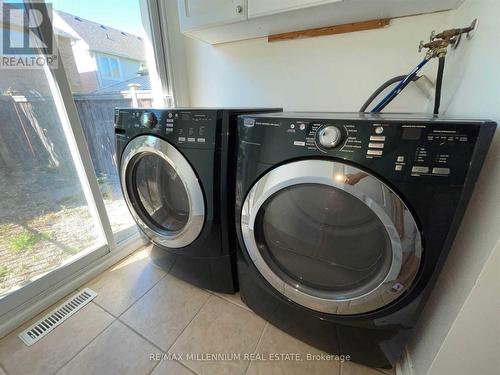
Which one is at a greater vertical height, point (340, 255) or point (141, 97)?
point (141, 97)

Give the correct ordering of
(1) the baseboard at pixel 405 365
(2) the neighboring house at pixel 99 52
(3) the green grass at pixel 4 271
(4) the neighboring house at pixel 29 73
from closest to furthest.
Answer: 1. (1) the baseboard at pixel 405 365
2. (4) the neighboring house at pixel 29 73
3. (3) the green grass at pixel 4 271
4. (2) the neighboring house at pixel 99 52

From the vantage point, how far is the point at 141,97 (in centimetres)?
151

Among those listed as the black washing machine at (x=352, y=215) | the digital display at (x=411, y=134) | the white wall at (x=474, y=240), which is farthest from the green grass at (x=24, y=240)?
the white wall at (x=474, y=240)

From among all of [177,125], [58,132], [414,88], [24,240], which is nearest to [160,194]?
[177,125]

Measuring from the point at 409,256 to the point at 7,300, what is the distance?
1.67 metres

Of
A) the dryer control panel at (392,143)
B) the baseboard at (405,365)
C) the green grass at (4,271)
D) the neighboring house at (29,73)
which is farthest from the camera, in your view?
the green grass at (4,271)

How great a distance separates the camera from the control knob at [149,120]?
908 mm

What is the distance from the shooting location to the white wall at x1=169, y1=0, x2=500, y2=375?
0.52m

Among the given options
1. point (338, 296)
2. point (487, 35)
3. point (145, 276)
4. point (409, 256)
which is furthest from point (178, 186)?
point (487, 35)

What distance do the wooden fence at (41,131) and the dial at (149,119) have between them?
0.51 metres

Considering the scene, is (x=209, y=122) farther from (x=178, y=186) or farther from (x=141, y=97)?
(x=141, y=97)

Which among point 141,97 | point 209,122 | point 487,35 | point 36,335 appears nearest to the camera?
point 487,35

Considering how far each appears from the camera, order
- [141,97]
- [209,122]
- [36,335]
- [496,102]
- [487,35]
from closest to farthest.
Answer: [496,102] → [487,35] → [209,122] → [36,335] → [141,97]
